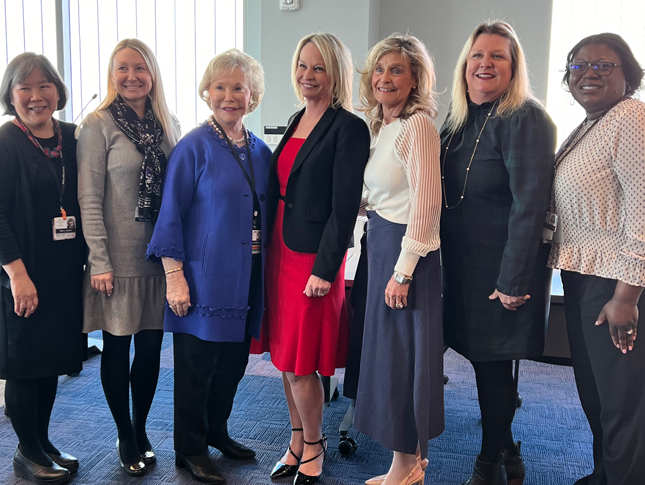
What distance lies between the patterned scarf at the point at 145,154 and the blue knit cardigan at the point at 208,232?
8 centimetres

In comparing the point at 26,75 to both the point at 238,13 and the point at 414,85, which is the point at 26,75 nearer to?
Result: the point at 414,85

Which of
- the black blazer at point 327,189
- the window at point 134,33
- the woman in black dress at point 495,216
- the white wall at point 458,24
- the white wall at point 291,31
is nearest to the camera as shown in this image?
the woman in black dress at point 495,216

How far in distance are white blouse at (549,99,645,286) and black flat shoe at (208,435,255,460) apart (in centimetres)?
144

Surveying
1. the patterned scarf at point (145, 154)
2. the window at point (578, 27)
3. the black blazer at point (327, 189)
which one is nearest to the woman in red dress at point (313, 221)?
the black blazer at point (327, 189)

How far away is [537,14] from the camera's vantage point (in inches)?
171

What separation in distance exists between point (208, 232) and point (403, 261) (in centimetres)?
69

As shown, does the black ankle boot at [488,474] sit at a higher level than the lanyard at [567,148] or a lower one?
lower

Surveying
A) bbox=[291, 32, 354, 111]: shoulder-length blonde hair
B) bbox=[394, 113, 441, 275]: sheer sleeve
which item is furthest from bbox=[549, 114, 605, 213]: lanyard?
bbox=[291, 32, 354, 111]: shoulder-length blonde hair

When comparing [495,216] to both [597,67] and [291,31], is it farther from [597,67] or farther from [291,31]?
[291,31]

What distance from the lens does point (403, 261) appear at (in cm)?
168

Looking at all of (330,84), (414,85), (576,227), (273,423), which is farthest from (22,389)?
(576,227)

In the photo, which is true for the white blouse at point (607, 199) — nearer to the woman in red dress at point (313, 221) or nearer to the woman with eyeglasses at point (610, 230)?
the woman with eyeglasses at point (610, 230)

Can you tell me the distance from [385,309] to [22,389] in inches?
54.0

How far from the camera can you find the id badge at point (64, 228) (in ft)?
6.24
